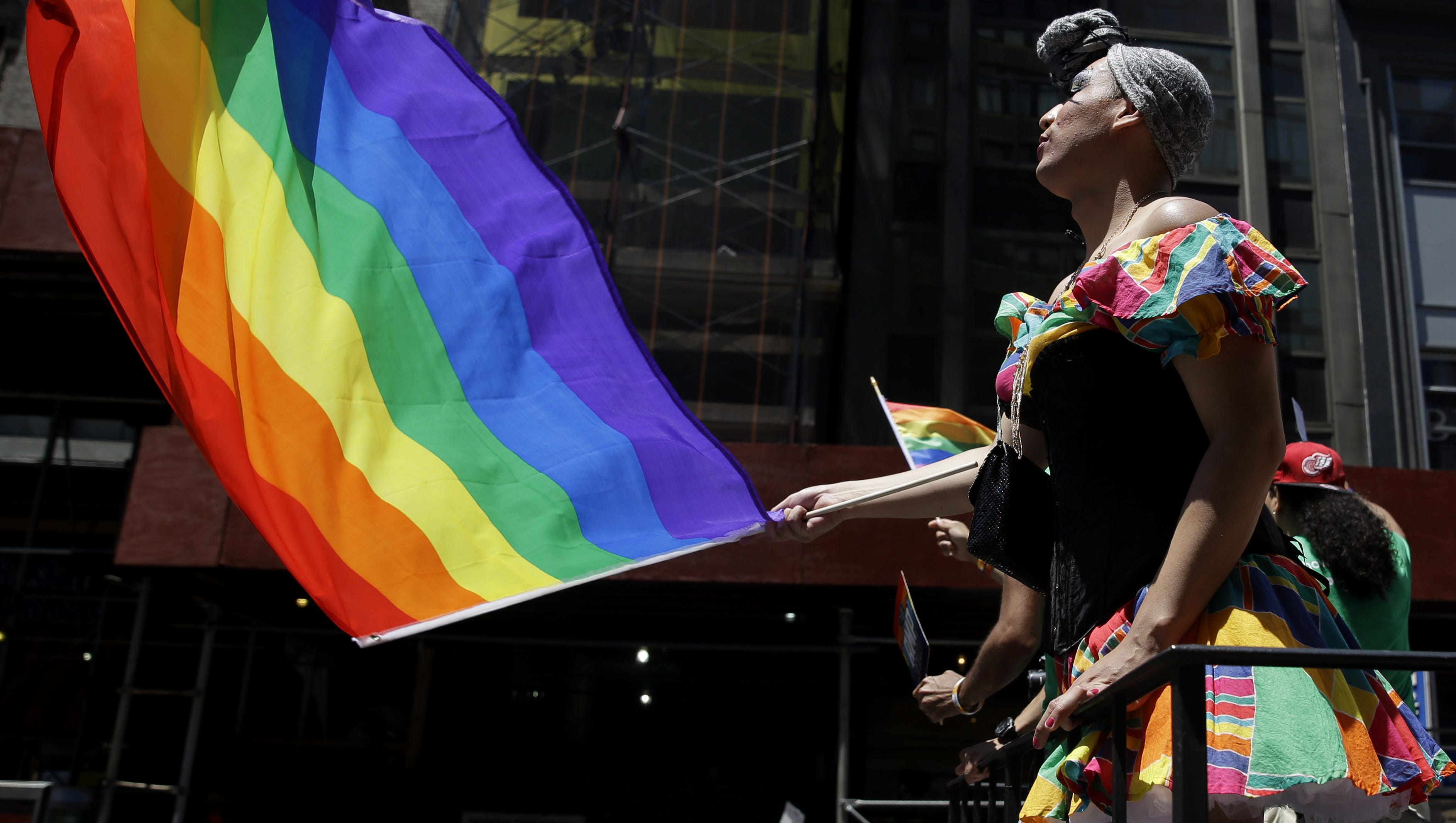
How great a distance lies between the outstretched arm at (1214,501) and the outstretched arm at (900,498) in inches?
17.1

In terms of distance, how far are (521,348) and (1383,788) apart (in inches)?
83.7

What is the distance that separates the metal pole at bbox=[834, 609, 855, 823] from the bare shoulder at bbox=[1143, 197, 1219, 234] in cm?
733

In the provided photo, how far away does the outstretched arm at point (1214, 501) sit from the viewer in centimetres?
154

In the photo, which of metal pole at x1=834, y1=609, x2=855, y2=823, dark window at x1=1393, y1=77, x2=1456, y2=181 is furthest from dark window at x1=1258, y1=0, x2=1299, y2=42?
metal pole at x1=834, y1=609, x2=855, y2=823

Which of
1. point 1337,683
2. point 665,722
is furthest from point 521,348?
point 665,722

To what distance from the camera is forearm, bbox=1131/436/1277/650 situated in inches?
60.6

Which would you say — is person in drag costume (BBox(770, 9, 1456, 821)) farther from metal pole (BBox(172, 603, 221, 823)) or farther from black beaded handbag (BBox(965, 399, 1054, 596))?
metal pole (BBox(172, 603, 221, 823))

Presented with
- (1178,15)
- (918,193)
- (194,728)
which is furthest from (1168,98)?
(1178,15)

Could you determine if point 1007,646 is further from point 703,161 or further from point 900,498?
point 703,161

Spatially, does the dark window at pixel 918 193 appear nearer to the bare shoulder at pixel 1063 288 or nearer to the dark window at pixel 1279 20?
the dark window at pixel 1279 20

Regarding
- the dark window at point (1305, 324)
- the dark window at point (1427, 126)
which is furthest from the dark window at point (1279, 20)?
the dark window at point (1305, 324)

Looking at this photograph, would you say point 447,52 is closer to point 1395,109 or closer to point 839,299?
point 839,299

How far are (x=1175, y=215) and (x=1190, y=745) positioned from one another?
79 cm

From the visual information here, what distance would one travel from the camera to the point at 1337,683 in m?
1.55
